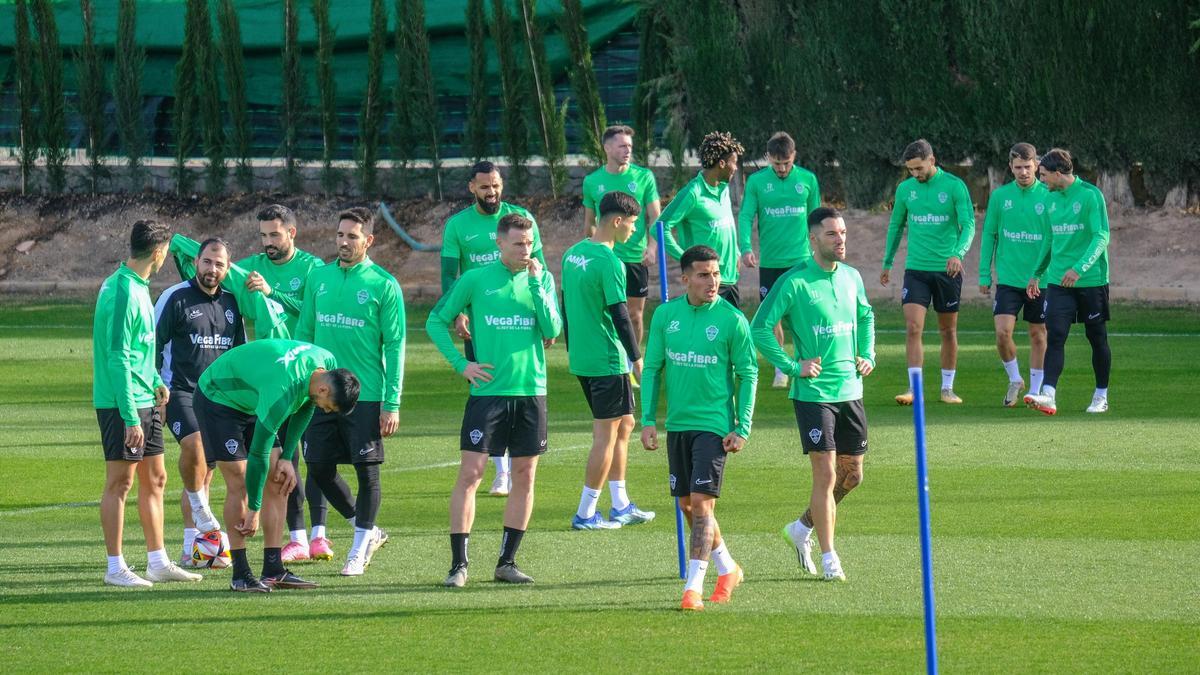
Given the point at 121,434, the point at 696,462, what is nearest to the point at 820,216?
the point at 696,462

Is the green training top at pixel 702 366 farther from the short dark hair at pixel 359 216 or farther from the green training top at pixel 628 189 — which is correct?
the green training top at pixel 628 189

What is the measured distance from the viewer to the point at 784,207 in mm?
17031

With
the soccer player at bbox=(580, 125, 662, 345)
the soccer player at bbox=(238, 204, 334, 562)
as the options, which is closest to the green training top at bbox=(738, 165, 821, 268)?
the soccer player at bbox=(580, 125, 662, 345)

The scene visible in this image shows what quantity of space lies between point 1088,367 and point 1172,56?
8.24m

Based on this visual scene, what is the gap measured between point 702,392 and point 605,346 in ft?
7.58

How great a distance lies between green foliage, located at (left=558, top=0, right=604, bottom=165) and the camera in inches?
1210

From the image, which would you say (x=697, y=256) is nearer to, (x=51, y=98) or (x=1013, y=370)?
(x=1013, y=370)

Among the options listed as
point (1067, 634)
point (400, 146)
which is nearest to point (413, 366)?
point (400, 146)

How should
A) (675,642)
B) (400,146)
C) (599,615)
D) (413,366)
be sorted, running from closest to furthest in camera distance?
1. (675,642)
2. (599,615)
3. (413,366)
4. (400,146)

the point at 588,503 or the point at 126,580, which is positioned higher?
the point at 126,580

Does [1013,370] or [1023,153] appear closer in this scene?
[1023,153]

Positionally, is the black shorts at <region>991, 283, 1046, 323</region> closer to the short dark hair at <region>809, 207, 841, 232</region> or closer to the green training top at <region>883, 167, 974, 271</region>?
the green training top at <region>883, 167, 974, 271</region>

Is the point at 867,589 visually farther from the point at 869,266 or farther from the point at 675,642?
the point at 869,266

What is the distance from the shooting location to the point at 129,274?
9992mm
